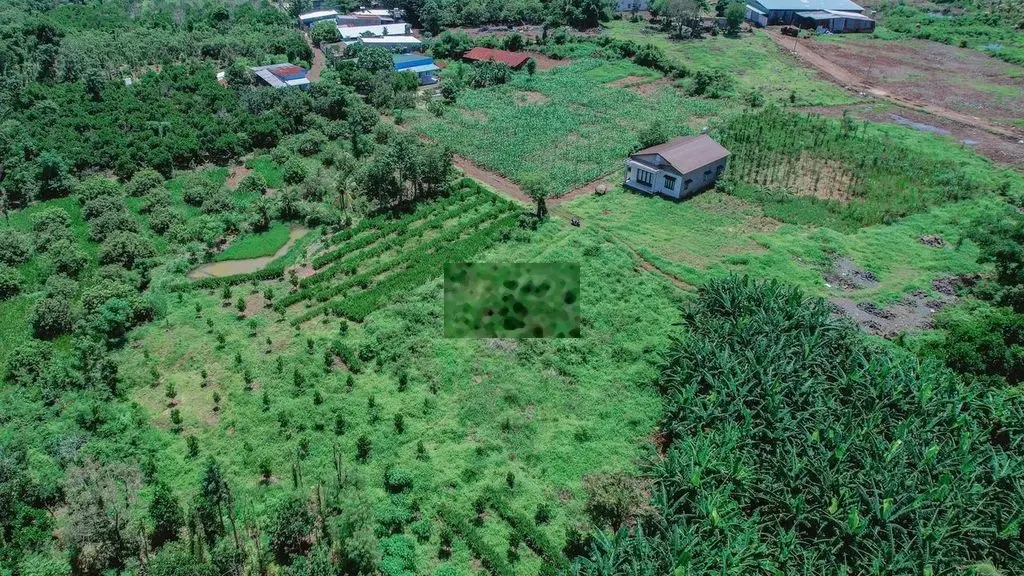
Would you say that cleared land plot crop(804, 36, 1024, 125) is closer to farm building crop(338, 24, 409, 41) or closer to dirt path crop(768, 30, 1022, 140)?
dirt path crop(768, 30, 1022, 140)

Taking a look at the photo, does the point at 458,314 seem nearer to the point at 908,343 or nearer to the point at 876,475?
the point at 876,475

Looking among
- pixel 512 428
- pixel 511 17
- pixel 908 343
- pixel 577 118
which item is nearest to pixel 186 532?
pixel 512 428

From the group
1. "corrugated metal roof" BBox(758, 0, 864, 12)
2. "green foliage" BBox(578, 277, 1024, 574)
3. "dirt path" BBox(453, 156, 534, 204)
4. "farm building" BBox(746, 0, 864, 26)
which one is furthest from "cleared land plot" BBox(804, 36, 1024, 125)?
"green foliage" BBox(578, 277, 1024, 574)

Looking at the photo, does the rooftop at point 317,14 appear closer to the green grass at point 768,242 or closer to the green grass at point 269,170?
the green grass at point 269,170

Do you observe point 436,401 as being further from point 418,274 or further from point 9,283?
point 9,283

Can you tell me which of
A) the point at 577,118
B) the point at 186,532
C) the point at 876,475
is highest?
the point at 577,118

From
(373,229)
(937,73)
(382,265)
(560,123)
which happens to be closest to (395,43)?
(560,123)

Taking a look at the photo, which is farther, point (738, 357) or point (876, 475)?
point (738, 357)
